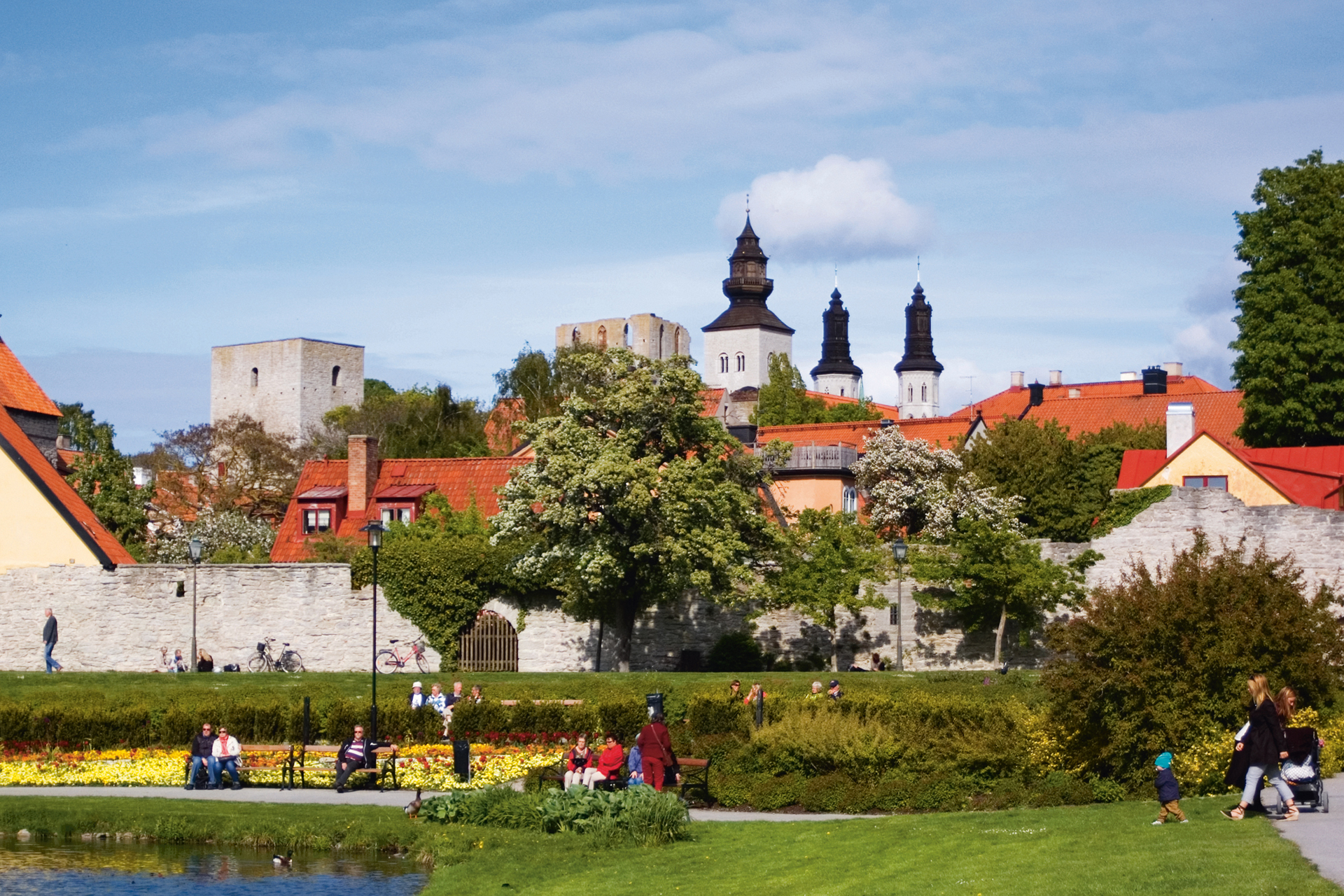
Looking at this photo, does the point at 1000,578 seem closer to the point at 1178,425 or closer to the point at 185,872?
the point at 1178,425

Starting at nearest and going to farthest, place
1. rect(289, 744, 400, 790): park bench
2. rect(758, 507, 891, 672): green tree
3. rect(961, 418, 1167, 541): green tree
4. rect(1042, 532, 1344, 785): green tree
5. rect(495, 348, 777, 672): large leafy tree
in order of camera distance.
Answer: rect(1042, 532, 1344, 785): green tree < rect(289, 744, 400, 790): park bench < rect(495, 348, 777, 672): large leafy tree < rect(758, 507, 891, 672): green tree < rect(961, 418, 1167, 541): green tree

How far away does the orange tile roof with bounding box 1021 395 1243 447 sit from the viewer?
223ft

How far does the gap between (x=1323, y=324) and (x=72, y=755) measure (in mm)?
37000

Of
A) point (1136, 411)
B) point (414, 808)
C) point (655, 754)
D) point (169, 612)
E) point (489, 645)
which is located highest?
point (1136, 411)

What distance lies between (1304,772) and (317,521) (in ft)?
124

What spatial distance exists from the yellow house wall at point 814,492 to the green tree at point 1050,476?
8660 millimetres

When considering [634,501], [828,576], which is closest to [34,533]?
[634,501]

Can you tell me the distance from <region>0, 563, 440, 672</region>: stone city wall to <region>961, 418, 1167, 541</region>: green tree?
75.5ft

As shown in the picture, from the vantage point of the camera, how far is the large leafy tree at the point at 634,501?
35031mm

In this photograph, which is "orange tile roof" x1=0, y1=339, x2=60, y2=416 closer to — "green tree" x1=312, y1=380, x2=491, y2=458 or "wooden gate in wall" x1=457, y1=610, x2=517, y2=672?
"green tree" x1=312, y1=380, x2=491, y2=458

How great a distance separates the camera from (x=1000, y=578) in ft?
121

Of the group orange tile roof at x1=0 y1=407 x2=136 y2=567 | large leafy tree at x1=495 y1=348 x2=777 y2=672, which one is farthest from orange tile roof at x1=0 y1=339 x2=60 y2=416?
large leafy tree at x1=495 y1=348 x2=777 y2=672

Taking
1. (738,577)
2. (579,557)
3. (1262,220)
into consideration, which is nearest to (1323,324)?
(1262,220)

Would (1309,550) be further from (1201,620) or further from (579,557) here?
(1201,620)
